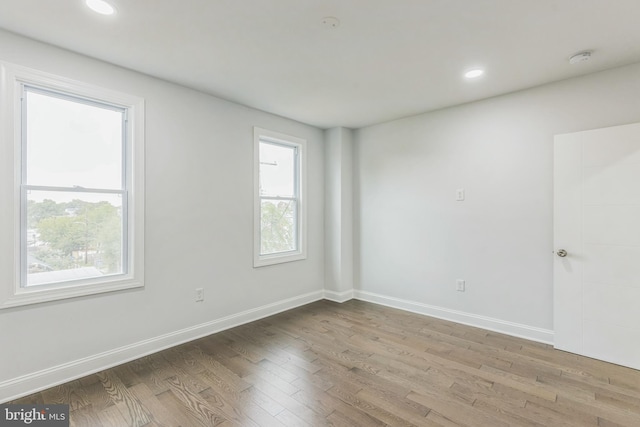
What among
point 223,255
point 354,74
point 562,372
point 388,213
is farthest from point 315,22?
point 562,372

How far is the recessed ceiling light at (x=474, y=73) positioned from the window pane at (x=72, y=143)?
3097mm

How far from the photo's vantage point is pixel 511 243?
10.6 ft

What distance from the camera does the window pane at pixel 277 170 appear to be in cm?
399

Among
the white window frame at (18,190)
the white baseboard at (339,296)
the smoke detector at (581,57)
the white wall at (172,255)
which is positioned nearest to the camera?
the white window frame at (18,190)

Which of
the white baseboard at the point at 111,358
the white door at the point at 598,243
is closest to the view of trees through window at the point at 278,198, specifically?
the white baseboard at the point at 111,358

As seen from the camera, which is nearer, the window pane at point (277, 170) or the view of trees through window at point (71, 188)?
the view of trees through window at point (71, 188)

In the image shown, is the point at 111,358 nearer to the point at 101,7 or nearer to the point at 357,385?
the point at 357,385

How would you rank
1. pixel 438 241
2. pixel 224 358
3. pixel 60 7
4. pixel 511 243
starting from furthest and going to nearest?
1. pixel 438 241
2. pixel 511 243
3. pixel 224 358
4. pixel 60 7

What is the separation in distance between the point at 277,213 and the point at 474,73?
106 inches

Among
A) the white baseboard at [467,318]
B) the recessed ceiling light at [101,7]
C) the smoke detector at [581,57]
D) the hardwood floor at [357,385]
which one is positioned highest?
the recessed ceiling light at [101,7]

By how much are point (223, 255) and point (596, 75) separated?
3.97 meters

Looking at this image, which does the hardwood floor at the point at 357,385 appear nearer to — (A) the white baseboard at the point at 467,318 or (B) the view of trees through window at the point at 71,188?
(A) the white baseboard at the point at 467,318

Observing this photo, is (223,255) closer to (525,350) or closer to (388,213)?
(388,213)

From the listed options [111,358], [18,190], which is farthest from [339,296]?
[18,190]
